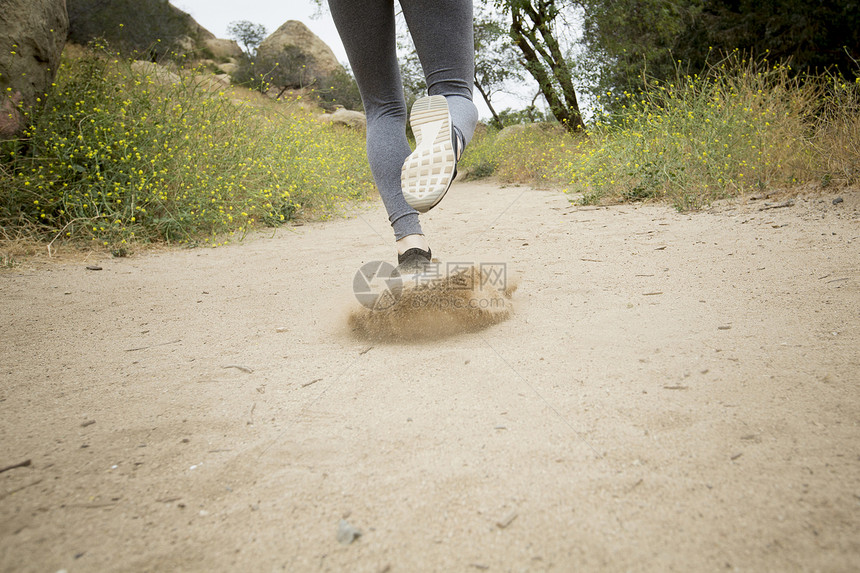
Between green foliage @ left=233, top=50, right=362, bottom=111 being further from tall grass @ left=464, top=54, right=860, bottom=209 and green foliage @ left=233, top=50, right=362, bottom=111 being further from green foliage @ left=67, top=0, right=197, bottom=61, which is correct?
tall grass @ left=464, top=54, right=860, bottom=209

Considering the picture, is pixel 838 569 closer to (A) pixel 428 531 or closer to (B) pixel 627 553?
(B) pixel 627 553

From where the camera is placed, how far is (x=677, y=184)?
352cm

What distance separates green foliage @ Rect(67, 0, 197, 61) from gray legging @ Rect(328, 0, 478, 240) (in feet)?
43.0

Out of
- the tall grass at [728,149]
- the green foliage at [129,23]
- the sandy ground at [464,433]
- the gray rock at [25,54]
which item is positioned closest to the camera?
the sandy ground at [464,433]

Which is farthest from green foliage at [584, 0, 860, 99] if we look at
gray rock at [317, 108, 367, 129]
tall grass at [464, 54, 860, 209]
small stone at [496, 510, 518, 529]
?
small stone at [496, 510, 518, 529]

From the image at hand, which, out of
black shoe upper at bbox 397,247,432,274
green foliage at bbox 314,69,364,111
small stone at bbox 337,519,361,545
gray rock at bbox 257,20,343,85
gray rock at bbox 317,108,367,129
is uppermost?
gray rock at bbox 257,20,343,85

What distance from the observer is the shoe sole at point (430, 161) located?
4.22 feet

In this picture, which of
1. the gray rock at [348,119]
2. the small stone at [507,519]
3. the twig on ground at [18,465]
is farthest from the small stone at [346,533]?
the gray rock at [348,119]

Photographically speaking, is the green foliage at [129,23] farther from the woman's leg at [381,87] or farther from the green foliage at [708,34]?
the woman's leg at [381,87]

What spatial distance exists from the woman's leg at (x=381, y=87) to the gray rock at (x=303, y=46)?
22.2 meters

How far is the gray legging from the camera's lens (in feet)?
4.80

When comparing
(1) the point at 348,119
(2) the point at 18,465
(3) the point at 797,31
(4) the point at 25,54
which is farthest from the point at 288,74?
(2) the point at 18,465

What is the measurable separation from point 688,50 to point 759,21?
1227 mm

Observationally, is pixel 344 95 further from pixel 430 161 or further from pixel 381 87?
pixel 430 161
